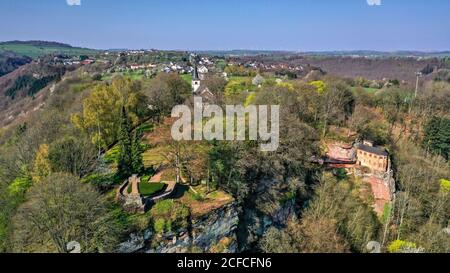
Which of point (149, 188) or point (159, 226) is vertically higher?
point (149, 188)

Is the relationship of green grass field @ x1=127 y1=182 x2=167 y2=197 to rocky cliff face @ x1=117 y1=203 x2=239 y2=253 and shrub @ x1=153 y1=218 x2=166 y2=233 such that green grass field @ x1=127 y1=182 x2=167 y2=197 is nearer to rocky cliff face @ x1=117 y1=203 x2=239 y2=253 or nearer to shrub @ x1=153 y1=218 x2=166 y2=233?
shrub @ x1=153 y1=218 x2=166 y2=233

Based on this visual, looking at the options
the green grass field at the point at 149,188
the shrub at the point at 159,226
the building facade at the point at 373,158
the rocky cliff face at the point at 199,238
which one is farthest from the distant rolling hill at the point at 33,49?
the shrub at the point at 159,226

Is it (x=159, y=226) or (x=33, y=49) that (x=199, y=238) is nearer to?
(x=159, y=226)

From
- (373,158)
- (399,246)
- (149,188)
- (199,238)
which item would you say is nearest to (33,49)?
(149,188)

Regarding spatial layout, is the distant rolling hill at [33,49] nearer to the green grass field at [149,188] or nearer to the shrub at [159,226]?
the green grass field at [149,188]

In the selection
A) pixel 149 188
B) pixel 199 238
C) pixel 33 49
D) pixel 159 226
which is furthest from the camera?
pixel 33 49

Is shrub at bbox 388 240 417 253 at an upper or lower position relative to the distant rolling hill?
lower

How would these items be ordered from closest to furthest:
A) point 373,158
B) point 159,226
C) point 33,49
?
point 159,226 < point 373,158 < point 33,49

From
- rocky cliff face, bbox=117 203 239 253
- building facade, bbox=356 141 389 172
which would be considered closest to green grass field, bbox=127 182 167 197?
rocky cliff face, bbox=117 203 239 253
